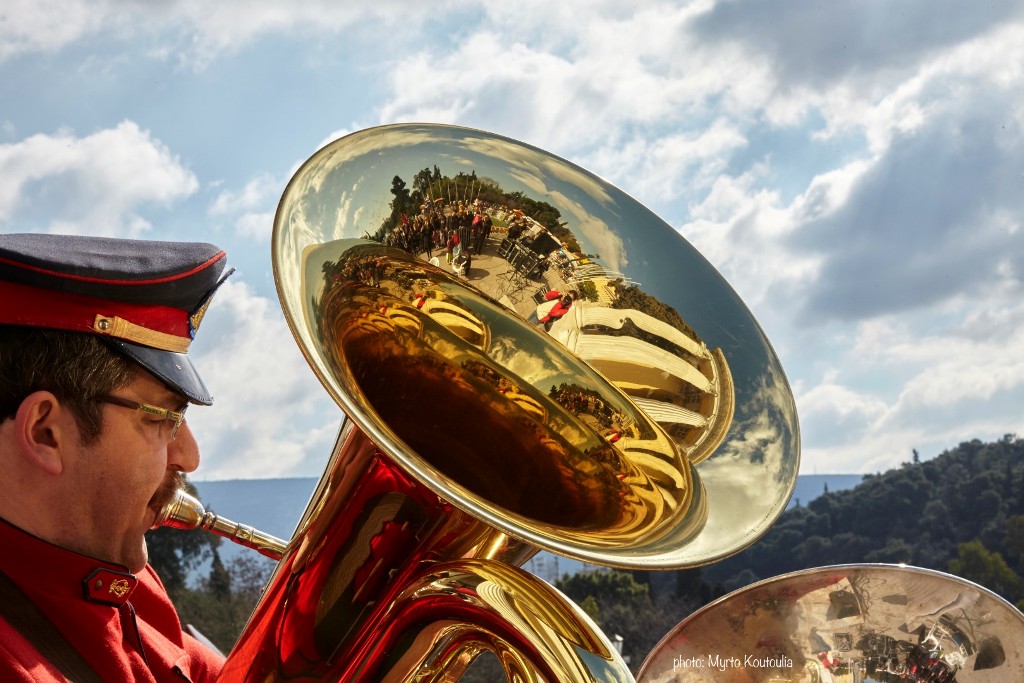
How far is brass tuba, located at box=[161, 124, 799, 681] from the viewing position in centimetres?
199

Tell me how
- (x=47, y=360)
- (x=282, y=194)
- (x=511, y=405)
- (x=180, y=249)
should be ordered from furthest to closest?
(x=511, y=405) < (x=180, y=249) < (x=282, y=194) < (x=47, y=360)

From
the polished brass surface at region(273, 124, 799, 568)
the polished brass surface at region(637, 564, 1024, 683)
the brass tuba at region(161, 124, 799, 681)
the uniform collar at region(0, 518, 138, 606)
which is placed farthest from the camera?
the polished brass surface at region(637, 564, 1024, 683)

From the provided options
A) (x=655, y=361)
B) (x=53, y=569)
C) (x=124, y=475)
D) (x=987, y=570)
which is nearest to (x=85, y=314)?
(x=124, y=475)

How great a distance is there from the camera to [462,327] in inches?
92.0

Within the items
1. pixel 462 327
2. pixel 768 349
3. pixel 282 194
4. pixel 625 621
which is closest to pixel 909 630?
pixel 768 349

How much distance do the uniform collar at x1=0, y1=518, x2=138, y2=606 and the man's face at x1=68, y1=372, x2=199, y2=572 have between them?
33 millimetres

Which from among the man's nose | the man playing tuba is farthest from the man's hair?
the man's nose

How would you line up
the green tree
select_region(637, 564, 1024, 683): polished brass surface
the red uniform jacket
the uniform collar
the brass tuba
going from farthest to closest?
the green tree
select_region(637, 564, 1024, 683): polished brass surface
the brass tuba
the uniform collar
the red uniform jacket

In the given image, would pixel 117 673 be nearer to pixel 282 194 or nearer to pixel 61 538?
pixel 61 538

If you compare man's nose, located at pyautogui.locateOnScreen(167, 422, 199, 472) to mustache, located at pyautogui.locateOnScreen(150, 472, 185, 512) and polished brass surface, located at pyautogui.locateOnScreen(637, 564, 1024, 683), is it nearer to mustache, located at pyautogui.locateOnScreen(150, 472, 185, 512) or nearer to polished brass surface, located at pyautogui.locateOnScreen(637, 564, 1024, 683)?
mustache, located at pyautogui.locateOnScreen(150, 472, 185, 512)

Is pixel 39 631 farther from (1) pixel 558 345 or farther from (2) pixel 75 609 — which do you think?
(1) pixel 558 345

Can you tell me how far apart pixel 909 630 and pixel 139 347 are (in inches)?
72.9

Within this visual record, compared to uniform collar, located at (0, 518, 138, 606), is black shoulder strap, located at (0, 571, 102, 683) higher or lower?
lower

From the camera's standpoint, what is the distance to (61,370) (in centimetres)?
188
